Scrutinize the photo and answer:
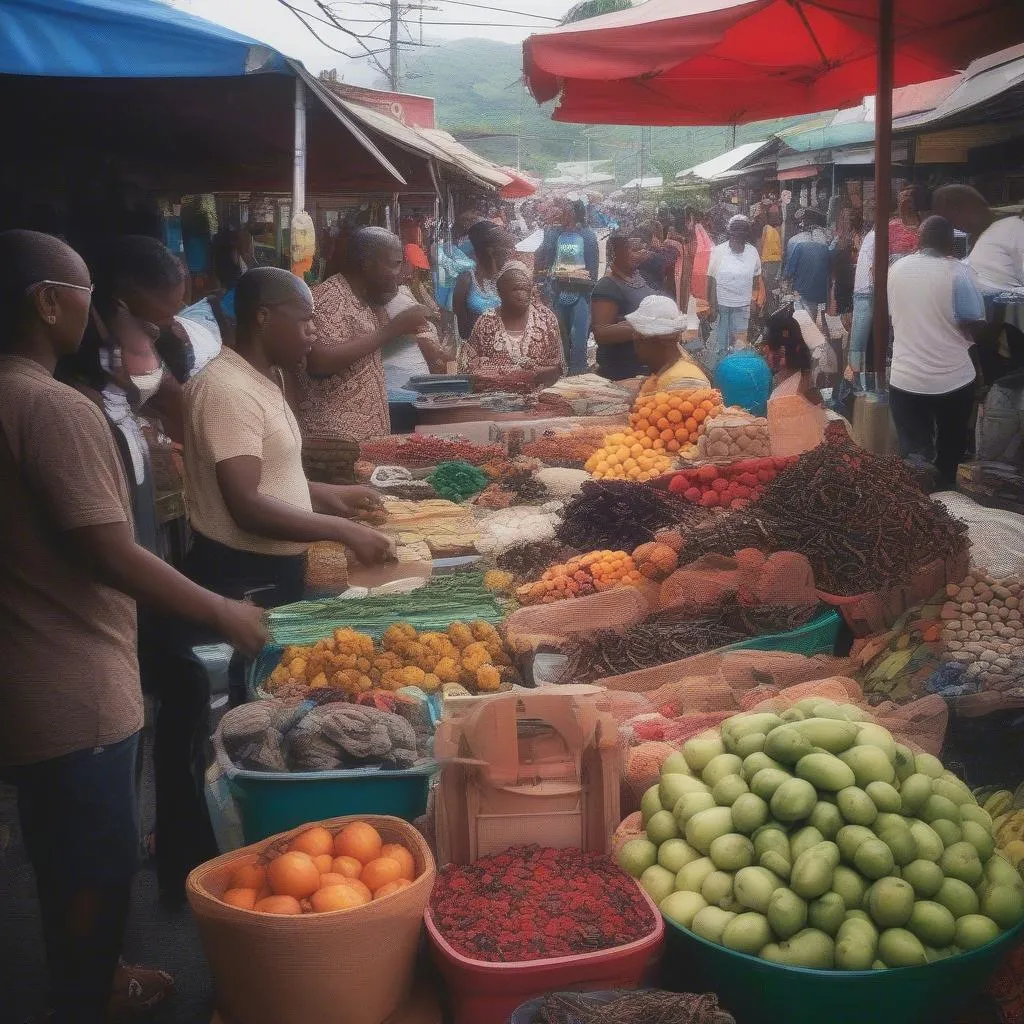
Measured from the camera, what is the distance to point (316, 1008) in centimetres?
241

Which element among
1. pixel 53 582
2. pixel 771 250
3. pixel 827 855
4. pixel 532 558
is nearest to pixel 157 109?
pixel 532 558

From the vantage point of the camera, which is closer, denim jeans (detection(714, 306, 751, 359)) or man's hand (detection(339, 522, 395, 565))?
man's hand (detection(339, 522, 395, 565))

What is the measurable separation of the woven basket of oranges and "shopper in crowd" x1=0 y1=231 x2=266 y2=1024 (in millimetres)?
303

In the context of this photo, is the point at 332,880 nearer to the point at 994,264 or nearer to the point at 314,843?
the point at 314,843

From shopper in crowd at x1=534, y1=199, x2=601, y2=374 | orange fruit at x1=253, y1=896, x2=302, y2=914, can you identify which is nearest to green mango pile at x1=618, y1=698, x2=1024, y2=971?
orange fruit at x1=253, y1=896, x2=302, y2=914

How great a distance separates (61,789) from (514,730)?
3.60 feet

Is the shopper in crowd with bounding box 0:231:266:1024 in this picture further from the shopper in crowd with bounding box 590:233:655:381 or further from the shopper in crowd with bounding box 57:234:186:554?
the shopper in crowd with bounding box 590:233:655:381

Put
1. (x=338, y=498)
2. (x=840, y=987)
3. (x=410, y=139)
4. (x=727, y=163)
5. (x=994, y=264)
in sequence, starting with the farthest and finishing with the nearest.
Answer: (x=727, y=163), (x=410, y=139), (x=994, y=264), (x=338, y=498), (x=840, y=987)

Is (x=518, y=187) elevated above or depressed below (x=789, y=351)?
Result: above

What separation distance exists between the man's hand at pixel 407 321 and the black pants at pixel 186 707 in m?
2.35

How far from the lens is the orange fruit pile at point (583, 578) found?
15.9 ft

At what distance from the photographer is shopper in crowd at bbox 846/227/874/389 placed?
11.8 metres

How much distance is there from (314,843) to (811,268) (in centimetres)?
1326

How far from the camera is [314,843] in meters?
2.64
